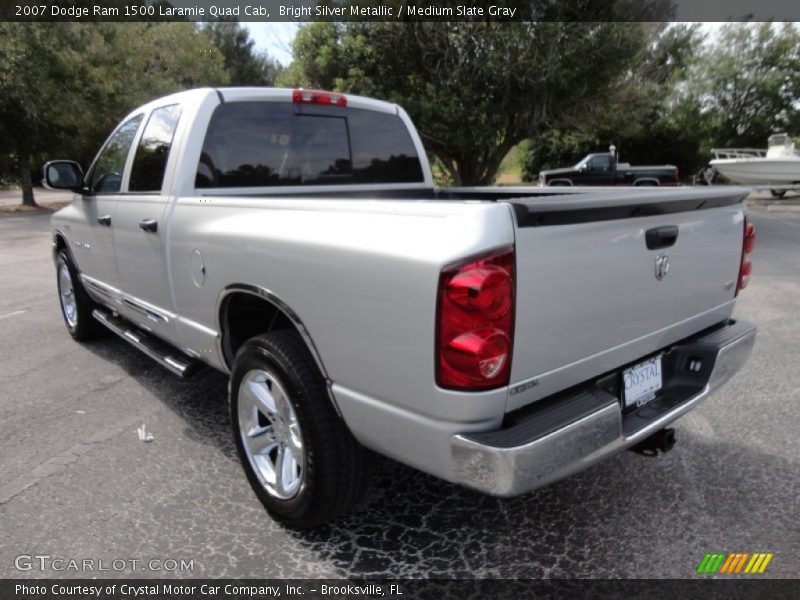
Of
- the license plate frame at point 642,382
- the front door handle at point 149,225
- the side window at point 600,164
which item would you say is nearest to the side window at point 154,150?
the front door handle at point 149,225

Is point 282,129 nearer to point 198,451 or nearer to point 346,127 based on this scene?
point 346,127

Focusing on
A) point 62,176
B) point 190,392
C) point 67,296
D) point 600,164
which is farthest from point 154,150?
point 600,164

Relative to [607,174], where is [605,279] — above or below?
above

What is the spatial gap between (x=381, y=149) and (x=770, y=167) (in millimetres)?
21225

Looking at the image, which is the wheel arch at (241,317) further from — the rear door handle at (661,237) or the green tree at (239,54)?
the green tree at (239,54)

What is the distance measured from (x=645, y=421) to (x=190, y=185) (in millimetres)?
2544

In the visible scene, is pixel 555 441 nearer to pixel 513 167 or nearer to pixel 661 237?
pixel 661 237

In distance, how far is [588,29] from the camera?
1499 centimetres

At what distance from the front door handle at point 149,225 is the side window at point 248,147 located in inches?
13.1

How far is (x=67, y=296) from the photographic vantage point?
18.4 ft

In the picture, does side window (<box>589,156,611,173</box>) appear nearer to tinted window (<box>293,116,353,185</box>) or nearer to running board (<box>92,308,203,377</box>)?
tinted window (<box>293,116,353,185</box>)

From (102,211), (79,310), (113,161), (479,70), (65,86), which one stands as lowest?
(79,310)

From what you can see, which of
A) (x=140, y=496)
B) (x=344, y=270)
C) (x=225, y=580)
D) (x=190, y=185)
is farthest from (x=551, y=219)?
(x=140, y=496)
